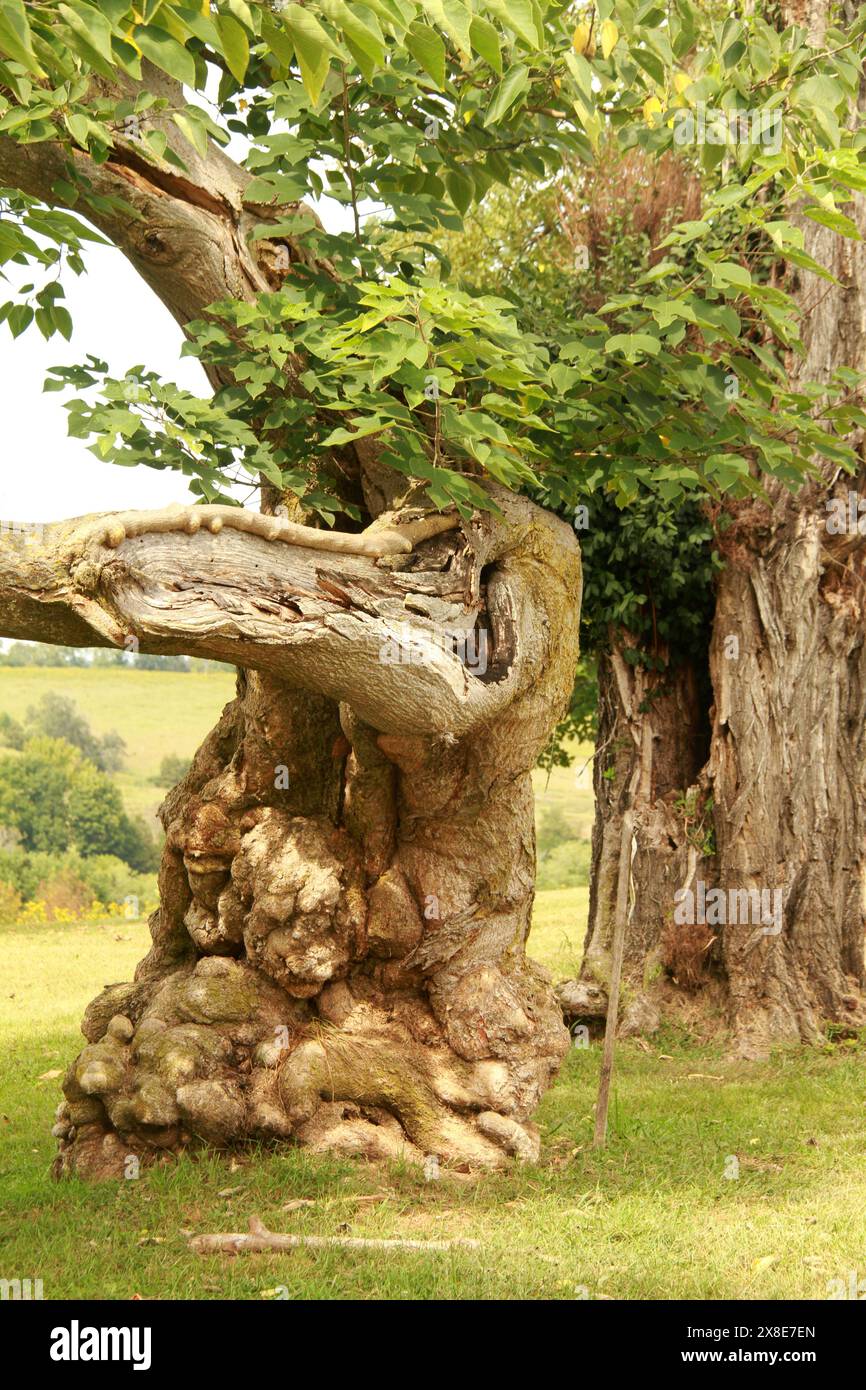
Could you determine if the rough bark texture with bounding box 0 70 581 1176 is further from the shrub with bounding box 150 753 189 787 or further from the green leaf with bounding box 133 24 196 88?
the shrub with bounding box 150 753 189 787

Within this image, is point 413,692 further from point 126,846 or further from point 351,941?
point 126,846

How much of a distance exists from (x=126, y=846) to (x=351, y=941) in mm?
17694

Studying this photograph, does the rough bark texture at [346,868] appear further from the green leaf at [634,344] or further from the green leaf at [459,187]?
the green leaf at [634,344]

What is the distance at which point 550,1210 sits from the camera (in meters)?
6.23

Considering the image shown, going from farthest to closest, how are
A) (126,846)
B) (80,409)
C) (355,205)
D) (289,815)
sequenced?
1. (126,846)
2. (289,815)
3. (355,205)
4. (80,409)

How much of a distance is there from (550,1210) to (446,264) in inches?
191

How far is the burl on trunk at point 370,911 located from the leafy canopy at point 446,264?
2.45 ft

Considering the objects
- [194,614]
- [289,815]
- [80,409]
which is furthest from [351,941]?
[80,409]

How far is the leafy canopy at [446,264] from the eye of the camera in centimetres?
488

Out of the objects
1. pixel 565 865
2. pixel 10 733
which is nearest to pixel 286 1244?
A: pixel 10 733

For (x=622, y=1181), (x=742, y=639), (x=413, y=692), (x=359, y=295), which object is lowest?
(x=622, y=1181)

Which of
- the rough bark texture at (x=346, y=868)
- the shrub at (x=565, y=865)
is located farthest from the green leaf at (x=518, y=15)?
the shrub at (x=565, y=865)

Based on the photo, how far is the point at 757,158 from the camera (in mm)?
5191

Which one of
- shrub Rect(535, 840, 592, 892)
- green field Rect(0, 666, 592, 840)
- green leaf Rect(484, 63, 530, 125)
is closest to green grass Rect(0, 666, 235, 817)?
green field Rect(0, 666, 592, 840)
